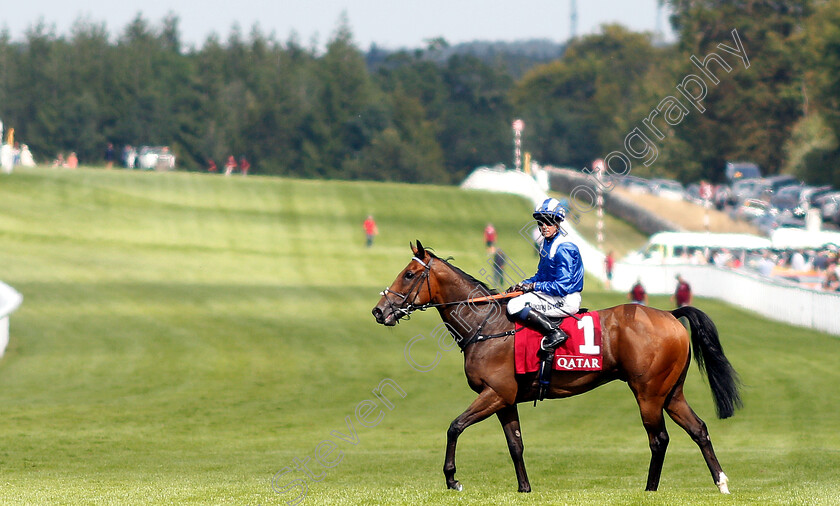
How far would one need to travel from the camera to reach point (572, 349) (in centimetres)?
1108

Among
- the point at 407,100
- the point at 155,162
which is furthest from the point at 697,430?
the point at 407,100

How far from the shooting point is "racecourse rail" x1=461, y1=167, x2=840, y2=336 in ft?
99.3

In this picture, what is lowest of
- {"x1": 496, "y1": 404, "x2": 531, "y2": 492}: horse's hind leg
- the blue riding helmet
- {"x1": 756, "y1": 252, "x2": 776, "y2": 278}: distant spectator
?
{"x1": 756, "y1": 252, "x2": 776, "y2": 278}: distant spectator

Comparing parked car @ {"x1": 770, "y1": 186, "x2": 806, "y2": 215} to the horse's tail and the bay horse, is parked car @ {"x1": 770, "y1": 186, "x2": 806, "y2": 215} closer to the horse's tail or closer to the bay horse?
the horse's tail

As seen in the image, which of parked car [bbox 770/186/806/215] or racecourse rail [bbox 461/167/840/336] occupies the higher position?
parked car [bbox 770/186/806/215]

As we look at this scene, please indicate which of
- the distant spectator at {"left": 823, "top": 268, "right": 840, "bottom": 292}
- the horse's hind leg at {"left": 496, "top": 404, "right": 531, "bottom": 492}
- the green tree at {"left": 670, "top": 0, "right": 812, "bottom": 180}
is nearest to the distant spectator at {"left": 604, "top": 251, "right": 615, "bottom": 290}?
the distant spectator at {"left": 823, "top": 268, "right": 840, "bottom": 292}

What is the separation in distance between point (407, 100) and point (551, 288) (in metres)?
126

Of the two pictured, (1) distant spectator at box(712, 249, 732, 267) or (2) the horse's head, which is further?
(1) distant spectator at box(712, 249, 732, 267)

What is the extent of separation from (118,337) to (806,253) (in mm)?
28499

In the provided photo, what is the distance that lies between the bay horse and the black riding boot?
136 millimetres

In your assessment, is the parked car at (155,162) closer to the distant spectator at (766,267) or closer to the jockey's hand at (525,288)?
the distant spectator at (766,267)

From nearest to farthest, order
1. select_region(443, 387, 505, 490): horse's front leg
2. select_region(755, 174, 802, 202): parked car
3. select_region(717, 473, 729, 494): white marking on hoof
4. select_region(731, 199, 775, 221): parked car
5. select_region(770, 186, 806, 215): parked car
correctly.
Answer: select_region(717, 473, 729, 494): white marking on hoof, select_region(443, 387, 505, 490): horse's front leg, select_region(731, 199, 775, 221): parked car, select_region(770, 186, 806, 215): parked car, select_region(755, 174, 802, 202): parked car

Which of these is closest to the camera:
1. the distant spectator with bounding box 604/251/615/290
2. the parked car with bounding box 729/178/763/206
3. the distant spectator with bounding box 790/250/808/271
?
the distant spectator with bounding box 790/250/808/271

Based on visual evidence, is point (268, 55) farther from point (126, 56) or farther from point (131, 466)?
point (131, 466)
